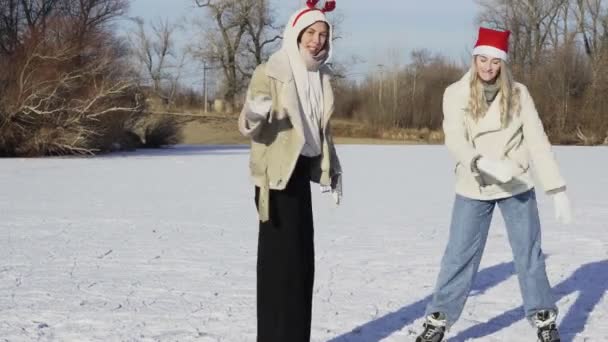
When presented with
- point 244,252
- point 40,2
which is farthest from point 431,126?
point 244,252

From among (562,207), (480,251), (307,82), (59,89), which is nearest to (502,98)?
(562,207)

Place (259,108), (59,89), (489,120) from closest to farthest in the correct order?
1. (259,108)
2. (489,120)
3. (59,89)

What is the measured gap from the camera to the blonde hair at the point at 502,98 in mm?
3772

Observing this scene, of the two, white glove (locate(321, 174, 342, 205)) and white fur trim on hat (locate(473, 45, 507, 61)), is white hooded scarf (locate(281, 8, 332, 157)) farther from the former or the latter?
white fur trim on hat (locate(473, 45, 507, 61))

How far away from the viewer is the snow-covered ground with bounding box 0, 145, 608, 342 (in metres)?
4.29

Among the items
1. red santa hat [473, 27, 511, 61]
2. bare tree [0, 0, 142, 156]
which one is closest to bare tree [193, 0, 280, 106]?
bare tree [0, 0, 142, 156]

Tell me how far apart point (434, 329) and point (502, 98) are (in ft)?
4.00

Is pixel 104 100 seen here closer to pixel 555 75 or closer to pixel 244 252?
pixel 244 252

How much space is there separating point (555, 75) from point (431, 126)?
838 centimetres

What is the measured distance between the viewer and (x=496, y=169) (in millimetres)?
3641

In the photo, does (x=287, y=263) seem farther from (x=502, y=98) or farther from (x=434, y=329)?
(x=502, y=98)

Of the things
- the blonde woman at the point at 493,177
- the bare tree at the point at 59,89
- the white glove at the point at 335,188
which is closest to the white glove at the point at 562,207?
the blonde woman at the point at 493,177

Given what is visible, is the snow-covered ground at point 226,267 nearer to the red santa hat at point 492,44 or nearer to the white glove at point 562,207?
the white glove at point 562,207

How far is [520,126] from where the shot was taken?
3830 mm
